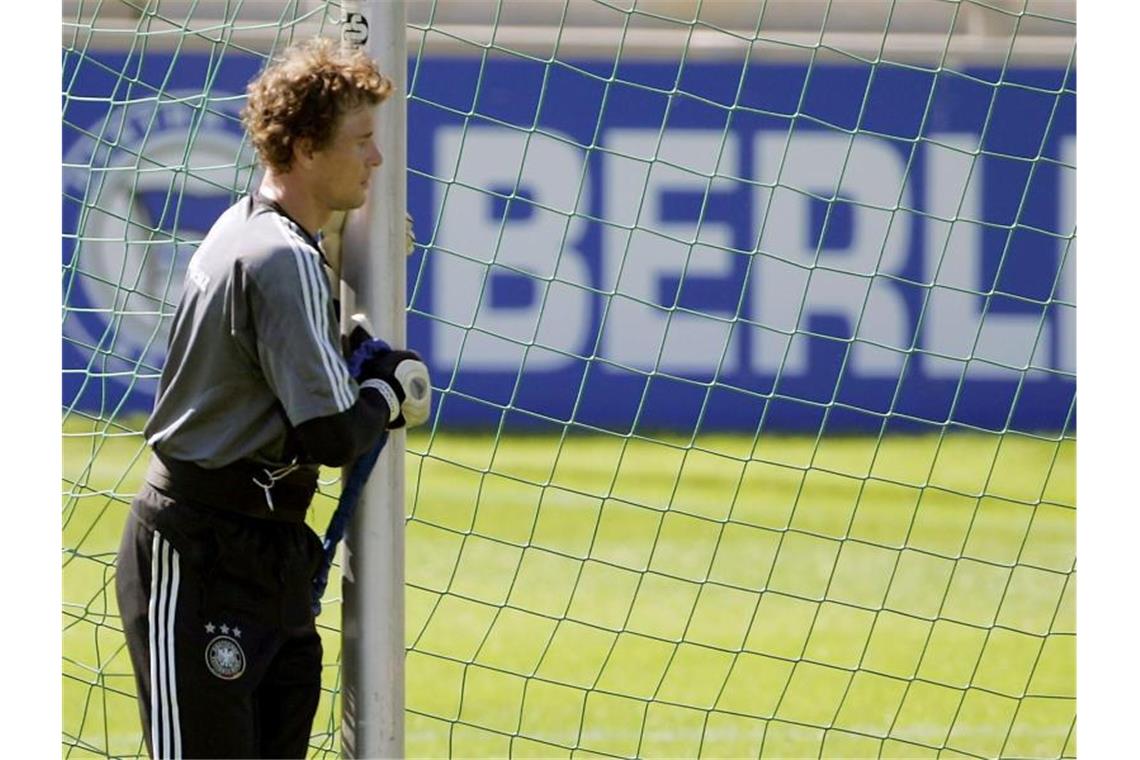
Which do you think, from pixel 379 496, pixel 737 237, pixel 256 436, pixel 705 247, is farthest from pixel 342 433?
pixel 737 237

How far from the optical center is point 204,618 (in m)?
2.50

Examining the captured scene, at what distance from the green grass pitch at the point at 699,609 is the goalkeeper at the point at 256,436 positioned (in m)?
0.84

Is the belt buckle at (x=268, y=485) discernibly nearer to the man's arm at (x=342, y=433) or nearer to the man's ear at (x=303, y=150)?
the man's arm at (x=342, y=433)

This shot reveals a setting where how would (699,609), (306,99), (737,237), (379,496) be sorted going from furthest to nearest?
1. (737,237)
2. (699,609)
3. (379,496)
4. (306,99)

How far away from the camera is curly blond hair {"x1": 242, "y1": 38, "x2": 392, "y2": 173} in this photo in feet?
8.27

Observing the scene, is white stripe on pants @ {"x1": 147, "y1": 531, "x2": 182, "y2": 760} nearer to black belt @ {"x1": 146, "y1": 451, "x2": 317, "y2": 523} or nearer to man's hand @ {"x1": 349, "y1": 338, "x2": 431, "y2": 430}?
black belt @ {"x1": 146, "y1": 451, "x2": 317, "y2": 523}

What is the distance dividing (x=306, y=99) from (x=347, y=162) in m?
0.12

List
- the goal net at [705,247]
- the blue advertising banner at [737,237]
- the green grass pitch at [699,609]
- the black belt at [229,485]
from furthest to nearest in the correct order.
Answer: the blue advertising banner at [737,237]
the goal net at [705,247]
the green grass pitch at [699,609]
the black belt at [229,485]

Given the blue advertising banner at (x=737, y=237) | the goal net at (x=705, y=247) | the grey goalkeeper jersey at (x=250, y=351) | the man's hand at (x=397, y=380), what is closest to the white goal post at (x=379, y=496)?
the man's hand at (x=397, y=380)

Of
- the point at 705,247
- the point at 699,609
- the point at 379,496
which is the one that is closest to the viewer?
the point at 379,496

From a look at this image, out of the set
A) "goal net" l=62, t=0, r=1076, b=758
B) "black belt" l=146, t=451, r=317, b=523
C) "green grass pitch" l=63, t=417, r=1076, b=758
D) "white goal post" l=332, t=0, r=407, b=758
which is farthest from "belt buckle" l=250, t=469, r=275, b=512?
"goal net" l=62, t=0, r=1076, b=758

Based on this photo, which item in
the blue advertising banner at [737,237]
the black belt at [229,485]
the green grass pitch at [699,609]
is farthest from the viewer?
the blue advertising banner at [737,237]

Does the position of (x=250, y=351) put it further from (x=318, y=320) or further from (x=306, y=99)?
(x=306, y=99)

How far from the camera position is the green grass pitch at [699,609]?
176 inches
